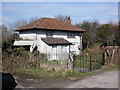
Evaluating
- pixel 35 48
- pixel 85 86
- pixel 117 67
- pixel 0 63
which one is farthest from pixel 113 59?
pixel 35 48

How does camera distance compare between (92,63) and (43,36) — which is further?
(43,36)

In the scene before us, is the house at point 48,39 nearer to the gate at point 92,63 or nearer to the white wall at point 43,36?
the white wall at point 43,36

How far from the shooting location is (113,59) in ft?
44.9

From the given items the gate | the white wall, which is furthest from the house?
the gate

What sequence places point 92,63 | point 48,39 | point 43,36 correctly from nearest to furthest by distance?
1. point 92,63
2. point 48,39
3. point 43,36

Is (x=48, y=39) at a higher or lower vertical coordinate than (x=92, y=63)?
higher

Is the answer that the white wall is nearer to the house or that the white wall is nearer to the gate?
the house

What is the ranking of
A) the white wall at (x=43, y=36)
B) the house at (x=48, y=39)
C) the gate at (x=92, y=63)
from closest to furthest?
the gate at (x=92, y=63)
the house at (x=48, y=39)
the white wall at (x=43, y=36)

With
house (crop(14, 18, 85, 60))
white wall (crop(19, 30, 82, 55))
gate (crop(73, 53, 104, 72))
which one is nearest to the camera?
gate (crop(73, 53, 104, 72))

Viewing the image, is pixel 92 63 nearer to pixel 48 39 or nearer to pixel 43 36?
pixel 48 39

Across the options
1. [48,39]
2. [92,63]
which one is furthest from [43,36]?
[92,63]

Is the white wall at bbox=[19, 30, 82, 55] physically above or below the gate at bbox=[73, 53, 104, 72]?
above

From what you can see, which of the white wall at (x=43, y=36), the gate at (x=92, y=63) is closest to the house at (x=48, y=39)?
the white wall at (x=43, y=36)

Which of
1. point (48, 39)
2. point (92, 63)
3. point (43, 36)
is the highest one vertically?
point (43, 36)
